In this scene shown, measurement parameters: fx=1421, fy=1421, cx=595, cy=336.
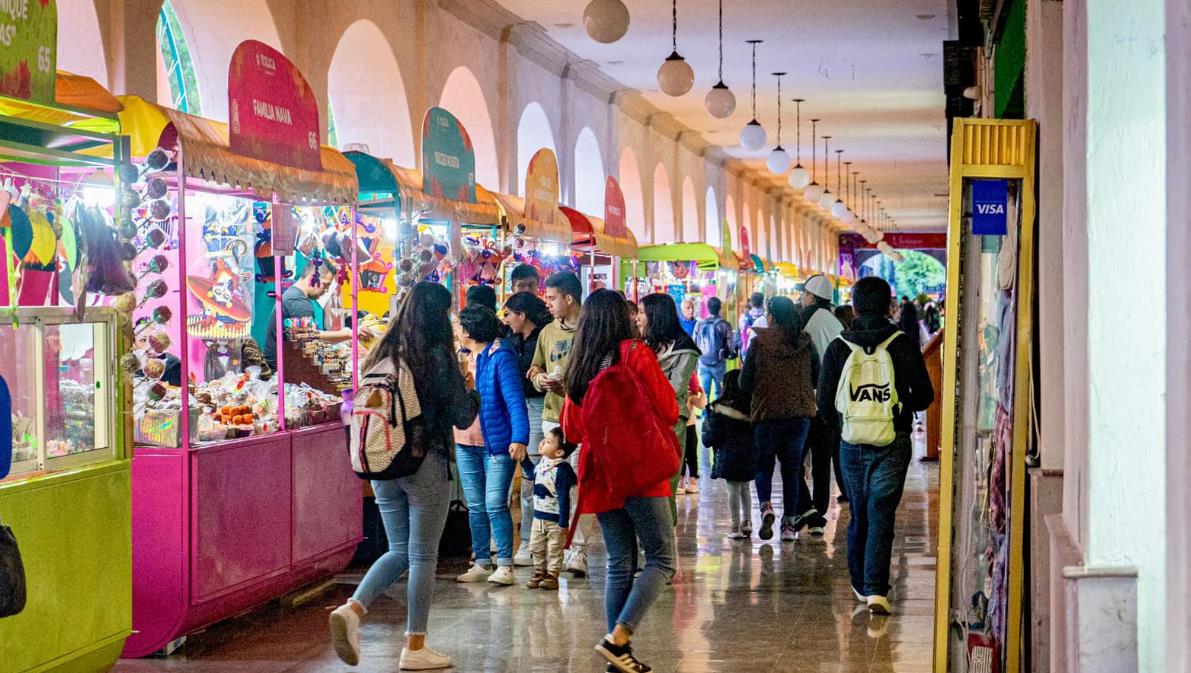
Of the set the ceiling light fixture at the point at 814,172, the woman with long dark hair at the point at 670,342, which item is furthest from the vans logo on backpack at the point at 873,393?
the ceiling light fixture at the point at 814,172

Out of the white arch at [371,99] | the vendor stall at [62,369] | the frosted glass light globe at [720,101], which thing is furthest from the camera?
the frosted glass light globe at [720,101]

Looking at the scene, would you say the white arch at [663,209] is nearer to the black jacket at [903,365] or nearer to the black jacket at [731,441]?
the black jacket at [731,441]

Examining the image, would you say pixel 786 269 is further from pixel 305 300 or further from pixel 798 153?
pixel 305 300

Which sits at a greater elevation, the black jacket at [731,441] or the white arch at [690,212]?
the white arch at [690,212]

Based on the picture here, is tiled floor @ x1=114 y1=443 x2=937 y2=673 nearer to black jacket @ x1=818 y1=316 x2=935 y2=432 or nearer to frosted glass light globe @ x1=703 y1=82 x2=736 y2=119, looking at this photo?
black jacket @ x1=818 y1=316 x2=935 y2=432

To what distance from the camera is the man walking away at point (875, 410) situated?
6301 millimetres

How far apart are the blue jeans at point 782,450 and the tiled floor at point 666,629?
59cm

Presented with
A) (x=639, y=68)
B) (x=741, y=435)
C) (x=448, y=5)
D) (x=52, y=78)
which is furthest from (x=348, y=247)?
(x=639, y=68)

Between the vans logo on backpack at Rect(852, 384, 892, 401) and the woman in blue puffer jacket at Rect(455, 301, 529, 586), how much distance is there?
1.56m

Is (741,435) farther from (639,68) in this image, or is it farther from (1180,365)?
(639,68)

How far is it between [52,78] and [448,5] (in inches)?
301

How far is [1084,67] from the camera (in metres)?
3.23

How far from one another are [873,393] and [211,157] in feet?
9.86

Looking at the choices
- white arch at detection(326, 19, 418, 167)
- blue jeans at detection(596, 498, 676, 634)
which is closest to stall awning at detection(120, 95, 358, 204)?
blue jeans at detection(596, 498, 676, 634)
